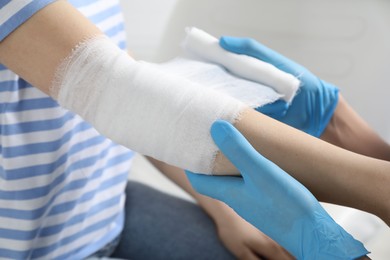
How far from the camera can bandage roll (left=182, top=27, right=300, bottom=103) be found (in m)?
0.89

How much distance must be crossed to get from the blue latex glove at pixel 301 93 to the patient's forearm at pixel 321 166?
0.73ft

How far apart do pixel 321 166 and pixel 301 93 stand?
32cm

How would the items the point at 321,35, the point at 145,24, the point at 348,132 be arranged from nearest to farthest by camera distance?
1. the point at 348,132
2. the point at 321,35
3. the point at 145,24

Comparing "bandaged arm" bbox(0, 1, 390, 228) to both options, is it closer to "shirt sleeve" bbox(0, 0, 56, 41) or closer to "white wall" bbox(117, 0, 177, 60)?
"shirt sleeve" bbox(0, 0, 56, 41)

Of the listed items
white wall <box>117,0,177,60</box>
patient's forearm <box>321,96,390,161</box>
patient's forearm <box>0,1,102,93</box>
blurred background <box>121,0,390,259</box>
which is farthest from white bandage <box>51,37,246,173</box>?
white wall <box>117,0,177,60</box>

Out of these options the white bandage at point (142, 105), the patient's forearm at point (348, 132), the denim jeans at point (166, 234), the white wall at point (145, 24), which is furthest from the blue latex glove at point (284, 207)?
the white wall at point (145, 24)

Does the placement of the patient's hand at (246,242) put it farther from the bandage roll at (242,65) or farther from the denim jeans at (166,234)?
the bandage roll at (242,65)

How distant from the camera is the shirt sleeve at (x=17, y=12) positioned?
2.24ft

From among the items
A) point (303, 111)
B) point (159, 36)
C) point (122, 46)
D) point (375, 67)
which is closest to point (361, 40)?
point (375, 67)

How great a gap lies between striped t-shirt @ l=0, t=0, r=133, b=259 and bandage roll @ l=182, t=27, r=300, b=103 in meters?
0.13

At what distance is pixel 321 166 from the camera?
71 centimetres

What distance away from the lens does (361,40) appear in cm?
138

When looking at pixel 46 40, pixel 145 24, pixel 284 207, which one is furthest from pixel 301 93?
pixel 145 24

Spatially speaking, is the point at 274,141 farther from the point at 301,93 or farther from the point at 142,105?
the point at 301,93
